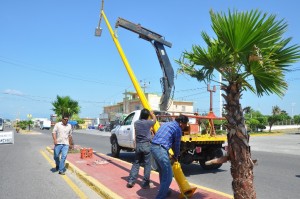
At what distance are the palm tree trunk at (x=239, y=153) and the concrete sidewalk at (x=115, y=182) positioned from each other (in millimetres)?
2178

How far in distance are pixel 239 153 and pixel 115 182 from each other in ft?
15.2

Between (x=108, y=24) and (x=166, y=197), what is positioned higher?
(x=108, y=24)

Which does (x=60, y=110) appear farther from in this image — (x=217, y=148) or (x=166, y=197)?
(x=166, y=197)

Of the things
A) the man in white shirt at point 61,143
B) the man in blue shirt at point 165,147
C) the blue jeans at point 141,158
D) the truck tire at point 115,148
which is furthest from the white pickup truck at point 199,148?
the man in blue shirt at point 165,147

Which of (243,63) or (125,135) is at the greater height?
(243,63)

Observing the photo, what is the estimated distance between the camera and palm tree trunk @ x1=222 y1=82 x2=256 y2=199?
14.9 ft

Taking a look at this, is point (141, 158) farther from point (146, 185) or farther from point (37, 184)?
point (37, 184)

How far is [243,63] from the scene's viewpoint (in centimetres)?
475

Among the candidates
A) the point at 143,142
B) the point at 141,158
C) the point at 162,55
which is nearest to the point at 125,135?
the point at 162,55

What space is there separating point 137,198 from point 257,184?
372 cm

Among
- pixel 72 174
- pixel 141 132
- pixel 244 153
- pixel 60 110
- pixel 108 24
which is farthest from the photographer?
pixel 60 110

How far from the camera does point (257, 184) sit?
9008 mm

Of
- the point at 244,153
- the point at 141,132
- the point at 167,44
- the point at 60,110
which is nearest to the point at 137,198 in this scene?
the point at 141,132

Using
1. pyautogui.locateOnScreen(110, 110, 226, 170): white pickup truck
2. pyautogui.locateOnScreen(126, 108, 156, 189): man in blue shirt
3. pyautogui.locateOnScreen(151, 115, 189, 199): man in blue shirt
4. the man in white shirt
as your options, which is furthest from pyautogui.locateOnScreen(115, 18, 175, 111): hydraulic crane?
pyautogui.locateOnScreen(151, 115, 189, 199): man in blue shirt
